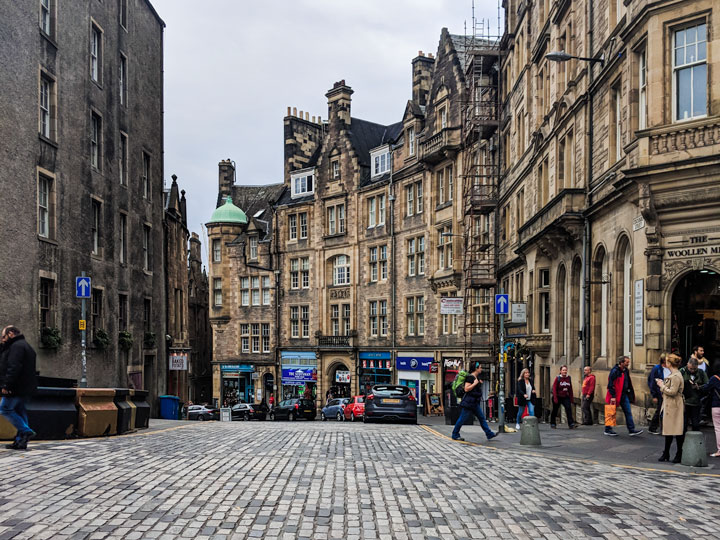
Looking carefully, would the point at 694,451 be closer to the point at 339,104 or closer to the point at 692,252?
the point at 692,252

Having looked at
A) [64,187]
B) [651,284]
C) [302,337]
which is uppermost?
[64,187]

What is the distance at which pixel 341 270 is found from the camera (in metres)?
56.3

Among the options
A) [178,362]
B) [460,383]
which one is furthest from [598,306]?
[178,362]

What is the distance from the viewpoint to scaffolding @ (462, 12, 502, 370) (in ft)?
132

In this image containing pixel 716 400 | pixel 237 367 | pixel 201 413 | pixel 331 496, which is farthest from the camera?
pixel 237 367

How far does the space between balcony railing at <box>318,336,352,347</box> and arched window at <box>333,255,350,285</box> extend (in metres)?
3.87

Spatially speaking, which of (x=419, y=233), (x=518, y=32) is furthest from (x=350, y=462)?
(x=419, y=233)

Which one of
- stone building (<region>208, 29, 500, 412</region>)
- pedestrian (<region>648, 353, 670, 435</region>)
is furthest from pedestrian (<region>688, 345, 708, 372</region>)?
stone building (<region>208, 29, 500, 412</region>)

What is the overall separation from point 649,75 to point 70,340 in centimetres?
1850

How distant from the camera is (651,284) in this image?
17.5 m

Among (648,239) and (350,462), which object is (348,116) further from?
(350,462)

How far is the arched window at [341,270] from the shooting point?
2192 inches

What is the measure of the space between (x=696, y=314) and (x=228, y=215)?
2034 inches

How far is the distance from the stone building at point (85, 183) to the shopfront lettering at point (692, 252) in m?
16.4
